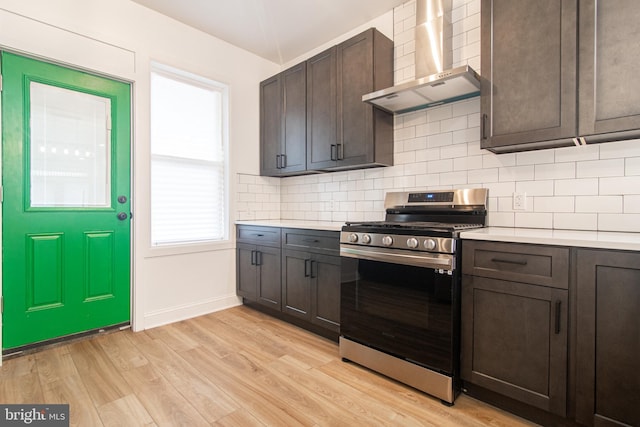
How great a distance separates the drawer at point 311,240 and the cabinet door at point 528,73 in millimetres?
1207

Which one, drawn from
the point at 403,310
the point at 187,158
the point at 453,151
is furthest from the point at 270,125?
the point at 403,310

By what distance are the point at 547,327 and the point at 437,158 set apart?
1430 mm

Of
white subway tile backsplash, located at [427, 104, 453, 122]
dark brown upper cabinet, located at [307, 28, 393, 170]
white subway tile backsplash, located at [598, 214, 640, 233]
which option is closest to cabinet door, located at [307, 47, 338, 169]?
dark brown upper cabinet, located at [307, 28, 393, 170]

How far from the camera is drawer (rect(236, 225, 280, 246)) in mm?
2941

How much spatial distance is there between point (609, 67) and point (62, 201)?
141 inches

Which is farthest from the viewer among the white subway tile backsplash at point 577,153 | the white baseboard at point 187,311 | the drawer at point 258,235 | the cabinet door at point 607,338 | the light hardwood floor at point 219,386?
the drawer at point 258,235

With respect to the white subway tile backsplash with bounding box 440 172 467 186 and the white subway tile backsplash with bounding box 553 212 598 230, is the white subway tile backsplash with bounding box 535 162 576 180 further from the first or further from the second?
the white subway tile backsplash with bounding box 440 172 467 186


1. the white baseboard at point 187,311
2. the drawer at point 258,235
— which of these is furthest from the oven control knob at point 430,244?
the white baseboard at point 187,311

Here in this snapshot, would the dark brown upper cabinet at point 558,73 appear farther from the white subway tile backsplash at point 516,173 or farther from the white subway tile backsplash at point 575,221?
the white subway tile backsplash at point 575,221

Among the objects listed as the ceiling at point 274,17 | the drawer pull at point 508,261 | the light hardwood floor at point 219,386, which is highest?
the ceiling at point 274,17

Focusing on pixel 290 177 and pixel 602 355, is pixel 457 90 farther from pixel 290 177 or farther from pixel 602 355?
pixel 290 177

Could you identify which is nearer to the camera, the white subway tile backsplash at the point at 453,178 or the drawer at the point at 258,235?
the white subway tile backsplash at the point at 453,178

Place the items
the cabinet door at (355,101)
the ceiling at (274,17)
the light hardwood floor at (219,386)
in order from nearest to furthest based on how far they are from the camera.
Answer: the light hardwood floor at (219,386), the cabinet door at (355,101), the ceiling at (274,17)

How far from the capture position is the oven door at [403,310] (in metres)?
1.72
